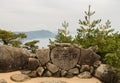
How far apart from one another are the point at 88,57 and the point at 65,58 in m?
1.37

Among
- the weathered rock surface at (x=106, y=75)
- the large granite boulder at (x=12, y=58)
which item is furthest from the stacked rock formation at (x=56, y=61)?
the weathered rock surface at (x=106, y=75)

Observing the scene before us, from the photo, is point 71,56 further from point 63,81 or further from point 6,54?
point 6,54

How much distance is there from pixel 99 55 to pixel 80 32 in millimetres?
2970

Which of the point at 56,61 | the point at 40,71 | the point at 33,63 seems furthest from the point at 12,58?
the point at 56,61

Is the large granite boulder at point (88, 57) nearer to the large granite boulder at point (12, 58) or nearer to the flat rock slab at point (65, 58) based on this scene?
the flat rock slab at point (65, 58)

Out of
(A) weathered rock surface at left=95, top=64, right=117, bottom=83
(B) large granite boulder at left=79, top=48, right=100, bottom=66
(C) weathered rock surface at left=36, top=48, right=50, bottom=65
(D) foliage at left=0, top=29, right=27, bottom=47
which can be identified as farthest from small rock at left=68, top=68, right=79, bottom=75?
(D) foliage at left=0, top=29, right=27, bottom=47

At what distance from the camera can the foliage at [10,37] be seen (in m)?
25.0

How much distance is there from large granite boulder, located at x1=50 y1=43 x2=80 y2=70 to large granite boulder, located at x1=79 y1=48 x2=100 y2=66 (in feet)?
0.86

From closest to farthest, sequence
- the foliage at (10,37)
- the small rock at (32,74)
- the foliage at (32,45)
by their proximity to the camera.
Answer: the small rock at (32,74) < the foliage at (10,37) < the foliage at (32,45)

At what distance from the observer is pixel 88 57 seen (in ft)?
56.2

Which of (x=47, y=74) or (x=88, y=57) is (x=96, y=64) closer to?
(x=88, y=57)

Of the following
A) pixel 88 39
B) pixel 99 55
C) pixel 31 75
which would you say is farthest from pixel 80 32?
pixel 31 75

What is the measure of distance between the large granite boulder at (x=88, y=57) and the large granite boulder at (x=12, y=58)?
3.29m

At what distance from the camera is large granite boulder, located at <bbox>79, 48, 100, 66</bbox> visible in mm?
17109
